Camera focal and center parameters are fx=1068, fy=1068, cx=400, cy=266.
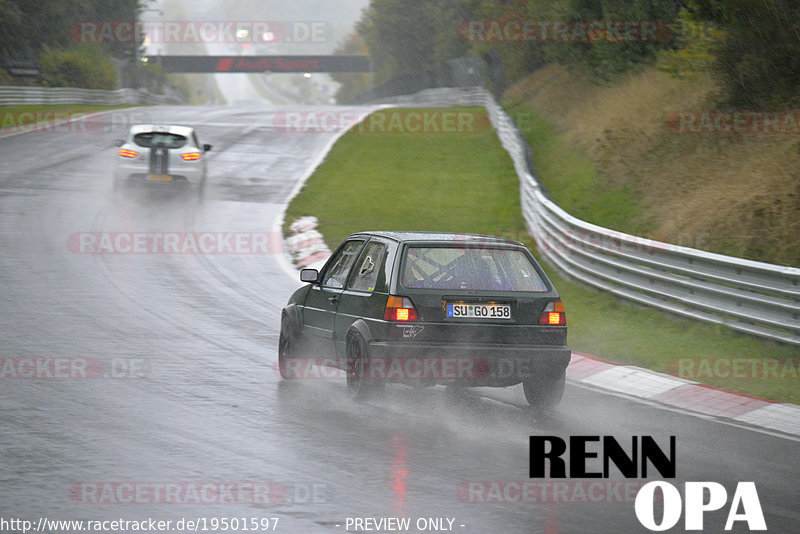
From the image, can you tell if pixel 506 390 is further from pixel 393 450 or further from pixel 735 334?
pixel 735 334

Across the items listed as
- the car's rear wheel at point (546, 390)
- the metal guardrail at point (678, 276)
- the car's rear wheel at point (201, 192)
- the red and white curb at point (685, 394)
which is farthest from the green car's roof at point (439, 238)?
the car's rear wheel at point (201, 192)

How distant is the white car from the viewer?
2562cm

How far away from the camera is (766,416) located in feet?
28.4

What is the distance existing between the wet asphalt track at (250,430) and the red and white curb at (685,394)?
0.37 meters

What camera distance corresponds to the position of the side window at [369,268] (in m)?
→ 8.96

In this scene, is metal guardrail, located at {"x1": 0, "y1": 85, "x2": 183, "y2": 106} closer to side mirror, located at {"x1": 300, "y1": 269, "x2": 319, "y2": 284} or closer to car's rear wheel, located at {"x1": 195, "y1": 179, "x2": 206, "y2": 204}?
car's rear wheel, located at {"x1": 195, "y1": 179, "x2": 206, "y2": 204}

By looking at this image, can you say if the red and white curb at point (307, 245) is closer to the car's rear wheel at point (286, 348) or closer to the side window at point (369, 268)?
the car's rear wheel at point (286, 348)

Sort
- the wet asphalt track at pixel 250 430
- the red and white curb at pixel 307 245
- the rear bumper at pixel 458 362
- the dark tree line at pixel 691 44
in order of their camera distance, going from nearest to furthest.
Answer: the wet asphalt track at pixel 250 430 < the rear bumper at pixel 458 362 < the red and white curb at pixel 307 245 < the dark tree line at pixel 691 44

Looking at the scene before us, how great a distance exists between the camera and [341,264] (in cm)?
993

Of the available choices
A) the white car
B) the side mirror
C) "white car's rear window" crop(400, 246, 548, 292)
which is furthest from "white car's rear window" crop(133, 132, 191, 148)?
"white car's rear window" crop(400, 246, 548, 292)

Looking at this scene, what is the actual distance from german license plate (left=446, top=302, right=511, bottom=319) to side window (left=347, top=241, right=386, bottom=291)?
76 cm

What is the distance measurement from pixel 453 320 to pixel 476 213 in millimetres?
15473

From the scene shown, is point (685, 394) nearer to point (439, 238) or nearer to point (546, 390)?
point (546, 390)

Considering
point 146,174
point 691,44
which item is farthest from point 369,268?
point 146,174
